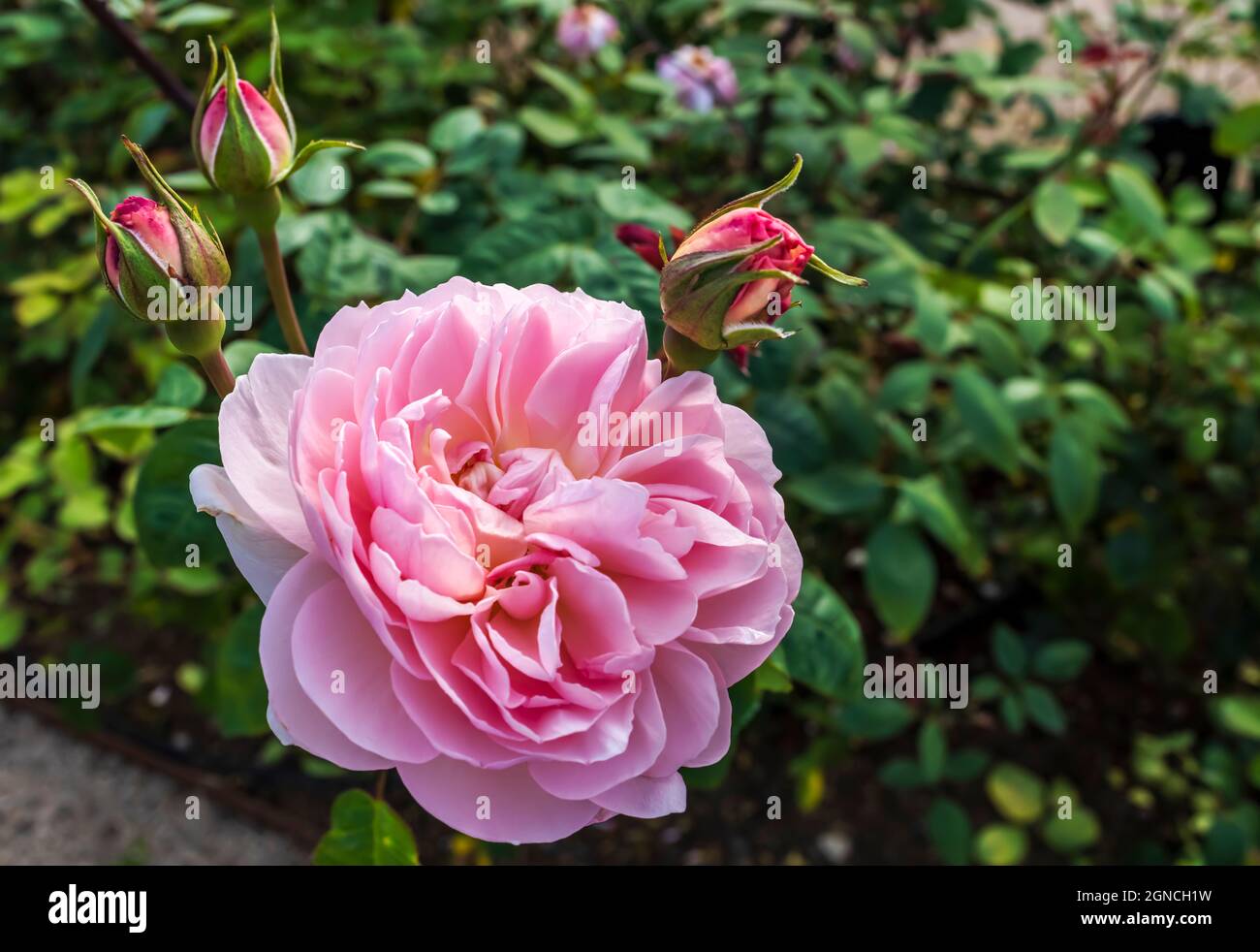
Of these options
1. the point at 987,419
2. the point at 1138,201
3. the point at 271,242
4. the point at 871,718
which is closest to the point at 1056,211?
the point at 1138,201

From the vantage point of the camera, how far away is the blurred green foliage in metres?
0.85

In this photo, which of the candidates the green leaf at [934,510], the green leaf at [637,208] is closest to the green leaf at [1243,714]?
the green leaf at [934,510]

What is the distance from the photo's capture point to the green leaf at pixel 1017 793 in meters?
1.31

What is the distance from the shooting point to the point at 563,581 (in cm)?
41

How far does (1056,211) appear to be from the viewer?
106 cm

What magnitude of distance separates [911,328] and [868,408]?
0.09 metres

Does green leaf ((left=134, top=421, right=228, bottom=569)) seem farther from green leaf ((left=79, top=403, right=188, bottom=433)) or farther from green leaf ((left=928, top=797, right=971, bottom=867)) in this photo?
green leaf ((left=928, top=797, right=971, bottom=867))

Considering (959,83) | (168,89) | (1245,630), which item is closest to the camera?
(168,89)

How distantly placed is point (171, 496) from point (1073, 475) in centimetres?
89

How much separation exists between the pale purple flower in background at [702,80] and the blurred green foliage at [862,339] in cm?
2

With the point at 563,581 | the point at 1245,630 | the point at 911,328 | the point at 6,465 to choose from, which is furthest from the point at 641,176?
the point at 1245,630

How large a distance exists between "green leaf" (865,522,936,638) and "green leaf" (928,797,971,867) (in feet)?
1.26

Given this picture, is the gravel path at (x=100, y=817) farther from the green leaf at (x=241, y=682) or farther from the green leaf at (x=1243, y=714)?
the green leaf at (x=1243, y=714)
